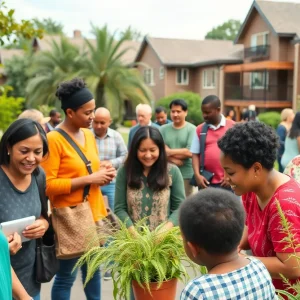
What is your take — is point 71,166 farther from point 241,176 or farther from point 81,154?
point 241,176

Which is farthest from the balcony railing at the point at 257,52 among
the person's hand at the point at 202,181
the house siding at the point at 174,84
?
the person's hand at the point at 202,181

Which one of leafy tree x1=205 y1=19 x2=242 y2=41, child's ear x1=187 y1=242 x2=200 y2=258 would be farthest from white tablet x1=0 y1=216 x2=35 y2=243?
leafy tree x1=205 y1=19 x2=242 y2=41

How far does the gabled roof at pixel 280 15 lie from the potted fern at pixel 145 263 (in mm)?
32508

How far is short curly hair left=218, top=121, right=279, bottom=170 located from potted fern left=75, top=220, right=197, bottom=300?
2.08 ft

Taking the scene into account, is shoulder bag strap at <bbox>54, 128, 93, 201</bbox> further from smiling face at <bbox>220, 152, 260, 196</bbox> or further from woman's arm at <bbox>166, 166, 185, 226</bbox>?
smiling face at <bbox>220, 152, 260, 196</bbox>

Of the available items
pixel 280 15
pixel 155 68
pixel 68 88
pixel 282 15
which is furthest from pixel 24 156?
pixel 155 68

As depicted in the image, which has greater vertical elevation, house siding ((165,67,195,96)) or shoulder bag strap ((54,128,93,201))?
house siding ((165,67,195,96))

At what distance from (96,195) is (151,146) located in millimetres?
740

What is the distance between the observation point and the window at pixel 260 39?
35.2 metres

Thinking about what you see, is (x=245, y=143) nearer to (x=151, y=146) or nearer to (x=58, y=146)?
(x=151, y=146)

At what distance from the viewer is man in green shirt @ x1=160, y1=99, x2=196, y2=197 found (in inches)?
272

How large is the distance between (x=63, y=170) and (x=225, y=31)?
101 meters

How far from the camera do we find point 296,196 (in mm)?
2291

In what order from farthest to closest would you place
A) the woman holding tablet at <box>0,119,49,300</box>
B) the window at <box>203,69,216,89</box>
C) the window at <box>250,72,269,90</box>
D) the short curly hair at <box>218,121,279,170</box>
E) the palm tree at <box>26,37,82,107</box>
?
the window at <box>203,69,216,89</box> < the window at <box>250,72,269,90</box> < the palm tree at <box>26,37,82,107</box> < the woman holding tablet at <box>0,119,49,300</box> < the short curly hair at <box>218,121,279,170</box>
